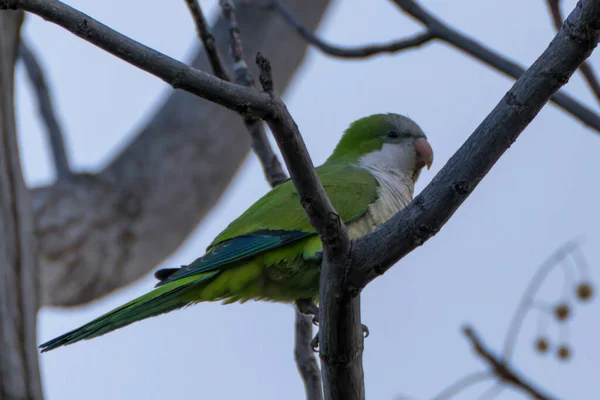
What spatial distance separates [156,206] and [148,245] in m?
0.33

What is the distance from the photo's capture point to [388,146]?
4.60 m

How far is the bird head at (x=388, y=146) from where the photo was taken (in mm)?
4539

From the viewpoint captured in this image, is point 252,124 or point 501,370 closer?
point 501,370

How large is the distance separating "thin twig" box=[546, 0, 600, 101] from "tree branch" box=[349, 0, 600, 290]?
112cm

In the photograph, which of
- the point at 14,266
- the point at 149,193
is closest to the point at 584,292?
the point at 14,266

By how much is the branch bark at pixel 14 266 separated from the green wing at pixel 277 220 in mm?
599

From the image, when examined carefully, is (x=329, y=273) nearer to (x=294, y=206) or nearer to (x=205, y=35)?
(x=294, y=206)

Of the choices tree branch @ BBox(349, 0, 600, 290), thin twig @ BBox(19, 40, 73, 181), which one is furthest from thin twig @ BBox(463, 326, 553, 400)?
thin twig @ BBox(19, 40, 73, 181)

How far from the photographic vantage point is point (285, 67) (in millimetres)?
7750

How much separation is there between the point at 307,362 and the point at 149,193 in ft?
12.4

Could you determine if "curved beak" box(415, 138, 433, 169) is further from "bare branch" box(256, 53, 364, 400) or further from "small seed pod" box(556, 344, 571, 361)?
"bare branch" box(256, 53, 364, 400)

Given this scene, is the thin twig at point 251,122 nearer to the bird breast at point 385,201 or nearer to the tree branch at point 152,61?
the bird breast at point 385,201

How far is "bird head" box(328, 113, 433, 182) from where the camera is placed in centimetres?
454

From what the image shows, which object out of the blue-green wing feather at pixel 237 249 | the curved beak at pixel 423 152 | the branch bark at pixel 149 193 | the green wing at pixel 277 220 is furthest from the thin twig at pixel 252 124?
the branch bark at pixel 149 193
